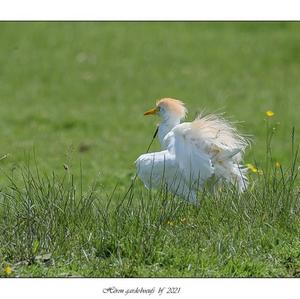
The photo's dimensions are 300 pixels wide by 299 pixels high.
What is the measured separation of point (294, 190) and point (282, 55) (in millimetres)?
13096

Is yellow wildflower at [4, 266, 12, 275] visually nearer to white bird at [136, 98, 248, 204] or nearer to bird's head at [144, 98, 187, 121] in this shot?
white bird at [136, 98, 248, 204]

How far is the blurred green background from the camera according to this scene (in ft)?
47.9

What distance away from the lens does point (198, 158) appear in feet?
26.9

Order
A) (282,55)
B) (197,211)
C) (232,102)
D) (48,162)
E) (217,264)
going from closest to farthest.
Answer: (217,264) → (197,211) → (48,162) → (232,102) → (282,55)

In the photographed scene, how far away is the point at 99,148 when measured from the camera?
14.6m

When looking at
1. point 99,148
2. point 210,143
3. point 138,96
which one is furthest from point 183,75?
point 210,143

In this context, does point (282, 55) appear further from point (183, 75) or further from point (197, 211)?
point (197, 211)

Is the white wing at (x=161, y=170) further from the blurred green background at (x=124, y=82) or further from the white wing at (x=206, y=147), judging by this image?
the blurred green background at (x=124, y=82)

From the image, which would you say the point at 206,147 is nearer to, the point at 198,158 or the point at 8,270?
the point at 198,158

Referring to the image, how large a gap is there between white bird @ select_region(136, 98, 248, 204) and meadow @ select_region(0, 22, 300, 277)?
0.74 feet

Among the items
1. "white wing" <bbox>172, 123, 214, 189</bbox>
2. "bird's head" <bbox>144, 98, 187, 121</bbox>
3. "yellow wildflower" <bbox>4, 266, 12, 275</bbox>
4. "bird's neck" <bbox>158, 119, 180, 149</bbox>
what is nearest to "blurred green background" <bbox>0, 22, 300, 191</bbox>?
"bird's neck" <bbox>158, 119, 180, 149</bbox>

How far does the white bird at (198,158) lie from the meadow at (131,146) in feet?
0.74

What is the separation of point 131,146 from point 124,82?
459 centimetres

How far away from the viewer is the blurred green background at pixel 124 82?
14609 millimetres
